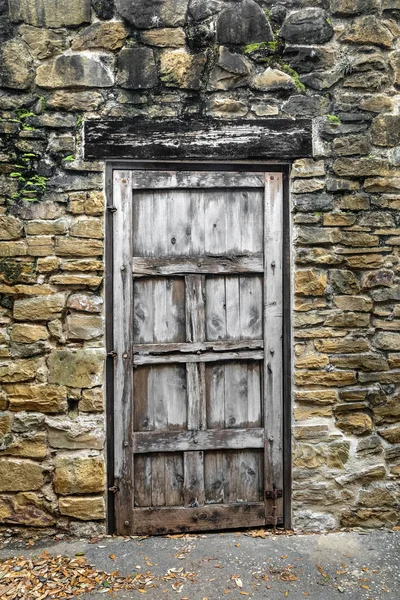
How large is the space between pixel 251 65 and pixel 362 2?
2.62 feet

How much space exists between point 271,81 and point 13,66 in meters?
1.58

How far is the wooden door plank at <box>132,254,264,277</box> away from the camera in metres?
3.08

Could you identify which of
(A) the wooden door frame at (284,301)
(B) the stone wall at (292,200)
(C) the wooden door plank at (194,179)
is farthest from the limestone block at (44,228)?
(C) the wooden door plank at (194,179)

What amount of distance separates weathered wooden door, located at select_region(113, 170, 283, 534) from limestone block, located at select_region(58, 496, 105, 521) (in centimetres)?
14

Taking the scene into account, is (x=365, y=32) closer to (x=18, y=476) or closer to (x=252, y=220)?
(x=252, y=220)

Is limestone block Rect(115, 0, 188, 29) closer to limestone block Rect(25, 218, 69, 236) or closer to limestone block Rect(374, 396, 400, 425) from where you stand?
limestone block Rect(25, 218, 69, 236)

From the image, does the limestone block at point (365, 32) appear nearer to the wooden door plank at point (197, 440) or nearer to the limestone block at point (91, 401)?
the wooden door plank at point (197, 440)

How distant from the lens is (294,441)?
10.2 ft

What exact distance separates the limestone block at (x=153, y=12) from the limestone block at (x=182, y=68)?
18 cm

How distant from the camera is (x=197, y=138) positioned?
119 inches

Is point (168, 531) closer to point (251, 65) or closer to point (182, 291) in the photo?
point (182, 291)

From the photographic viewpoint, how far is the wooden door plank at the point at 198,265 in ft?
10.1

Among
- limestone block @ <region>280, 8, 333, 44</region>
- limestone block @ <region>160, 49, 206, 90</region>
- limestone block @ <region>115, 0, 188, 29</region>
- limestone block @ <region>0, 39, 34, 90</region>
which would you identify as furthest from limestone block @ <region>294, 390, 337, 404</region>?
limestone block @ <region>0, 39, 34, 90</region>

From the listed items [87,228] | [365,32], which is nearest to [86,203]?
[87,228]
